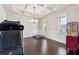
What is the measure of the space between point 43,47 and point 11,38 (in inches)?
21.3

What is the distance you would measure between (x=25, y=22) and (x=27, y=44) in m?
0.36

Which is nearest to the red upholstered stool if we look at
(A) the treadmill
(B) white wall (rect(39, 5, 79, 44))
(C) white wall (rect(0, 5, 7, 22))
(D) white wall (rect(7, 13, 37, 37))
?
(B) white wall (rect(39, 5, 79, 44))

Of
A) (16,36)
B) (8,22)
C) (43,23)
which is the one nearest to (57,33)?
(43,23)

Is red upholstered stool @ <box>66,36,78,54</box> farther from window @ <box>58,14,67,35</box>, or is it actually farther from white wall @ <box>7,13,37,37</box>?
white wall @ <box>7,13,37,37</box>

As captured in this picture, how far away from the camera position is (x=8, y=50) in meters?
1.67

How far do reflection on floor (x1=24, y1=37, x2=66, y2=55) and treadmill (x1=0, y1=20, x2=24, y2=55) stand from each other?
4.4 inches

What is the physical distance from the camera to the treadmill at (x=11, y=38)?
165 cm

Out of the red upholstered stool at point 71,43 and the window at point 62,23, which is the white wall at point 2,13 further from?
the red upholstered stool at point 71,43

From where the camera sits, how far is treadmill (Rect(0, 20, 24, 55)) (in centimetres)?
165

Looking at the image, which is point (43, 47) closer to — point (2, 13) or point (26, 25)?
point (26, 25)

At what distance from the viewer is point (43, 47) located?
67.7 inches
